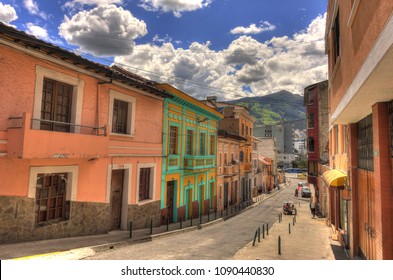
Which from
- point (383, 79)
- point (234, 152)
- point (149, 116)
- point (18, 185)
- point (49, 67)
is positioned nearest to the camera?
point (383, 79)

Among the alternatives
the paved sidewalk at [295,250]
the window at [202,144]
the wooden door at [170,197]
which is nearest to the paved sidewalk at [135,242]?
the paved sidewalk at [295,250]

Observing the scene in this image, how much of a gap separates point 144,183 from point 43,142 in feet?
22.1

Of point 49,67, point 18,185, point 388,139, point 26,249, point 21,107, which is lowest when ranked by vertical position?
point 26,249

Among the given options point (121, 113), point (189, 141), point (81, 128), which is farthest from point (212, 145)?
point (81, 128)

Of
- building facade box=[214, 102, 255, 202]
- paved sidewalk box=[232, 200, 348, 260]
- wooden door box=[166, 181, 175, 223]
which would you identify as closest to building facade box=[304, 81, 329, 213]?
building facade box=[214, 102, 255, 202]

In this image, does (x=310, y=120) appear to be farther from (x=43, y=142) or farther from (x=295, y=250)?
(x=43, y=142)

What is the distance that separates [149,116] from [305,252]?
898 cm

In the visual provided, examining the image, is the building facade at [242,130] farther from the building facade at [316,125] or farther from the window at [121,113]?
the window at [121,113]

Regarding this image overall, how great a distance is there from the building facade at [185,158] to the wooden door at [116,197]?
320 centimetres

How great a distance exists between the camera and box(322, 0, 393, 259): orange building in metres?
4.05

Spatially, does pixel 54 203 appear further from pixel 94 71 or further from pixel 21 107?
pixel 94 71

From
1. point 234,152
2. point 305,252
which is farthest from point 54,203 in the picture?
point 234,152

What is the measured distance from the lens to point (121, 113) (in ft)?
39.8
